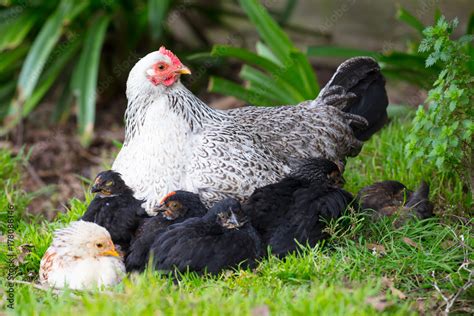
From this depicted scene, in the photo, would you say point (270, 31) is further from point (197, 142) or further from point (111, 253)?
point (111, 253)

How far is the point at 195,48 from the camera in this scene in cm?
977

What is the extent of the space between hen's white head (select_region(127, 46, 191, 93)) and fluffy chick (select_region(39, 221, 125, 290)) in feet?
3.59

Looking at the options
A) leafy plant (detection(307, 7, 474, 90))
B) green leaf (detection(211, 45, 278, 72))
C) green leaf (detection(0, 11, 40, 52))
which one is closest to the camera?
green leaf (detection(211, 45, 278, 72))

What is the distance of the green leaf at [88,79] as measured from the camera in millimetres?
7930

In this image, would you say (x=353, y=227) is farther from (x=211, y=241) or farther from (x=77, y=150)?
(x=77, y=150)

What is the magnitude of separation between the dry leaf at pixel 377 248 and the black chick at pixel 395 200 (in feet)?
1.31

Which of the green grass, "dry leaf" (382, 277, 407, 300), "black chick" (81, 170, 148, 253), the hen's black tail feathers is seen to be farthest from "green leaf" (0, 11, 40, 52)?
"dry leaf" (382, 277, 407, 300)

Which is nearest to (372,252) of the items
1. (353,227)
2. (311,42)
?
(353,227)

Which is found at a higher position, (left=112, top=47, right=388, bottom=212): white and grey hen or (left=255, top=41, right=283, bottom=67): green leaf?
(left=255, top=41, right=283, bottom=67): green leaf

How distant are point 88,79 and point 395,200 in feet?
13.2

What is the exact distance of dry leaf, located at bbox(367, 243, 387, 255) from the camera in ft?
→ 15.6

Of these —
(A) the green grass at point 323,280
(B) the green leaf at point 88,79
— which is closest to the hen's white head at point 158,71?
(A) the green grass at point 323,280

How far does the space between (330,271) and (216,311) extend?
106cm

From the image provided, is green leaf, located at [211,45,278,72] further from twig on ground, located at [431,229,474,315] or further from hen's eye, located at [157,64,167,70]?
twig on ground, located at [431,229,474,315]
